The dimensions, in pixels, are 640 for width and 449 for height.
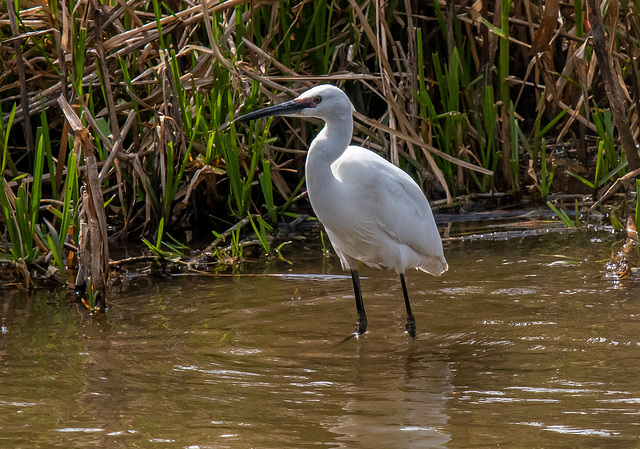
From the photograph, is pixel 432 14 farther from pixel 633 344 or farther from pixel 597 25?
pixel 633 344

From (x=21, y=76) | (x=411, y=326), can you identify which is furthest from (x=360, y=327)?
(x=21, y=76)

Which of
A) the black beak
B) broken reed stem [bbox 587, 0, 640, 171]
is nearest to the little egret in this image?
the black beak

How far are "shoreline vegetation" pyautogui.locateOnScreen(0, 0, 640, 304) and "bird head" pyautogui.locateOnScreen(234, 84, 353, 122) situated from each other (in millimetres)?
1152

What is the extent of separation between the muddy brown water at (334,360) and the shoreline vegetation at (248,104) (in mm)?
428

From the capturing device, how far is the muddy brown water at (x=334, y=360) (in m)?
2.37

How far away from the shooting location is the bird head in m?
3.33

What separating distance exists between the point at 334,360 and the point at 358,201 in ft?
2.53

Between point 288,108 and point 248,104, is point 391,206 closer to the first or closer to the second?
point 288,108

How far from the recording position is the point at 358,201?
363cm

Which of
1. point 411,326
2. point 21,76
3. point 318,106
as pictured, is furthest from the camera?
point 21,76

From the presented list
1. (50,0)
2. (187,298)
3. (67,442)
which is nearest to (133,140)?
(50,0)

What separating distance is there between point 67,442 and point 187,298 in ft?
5.88

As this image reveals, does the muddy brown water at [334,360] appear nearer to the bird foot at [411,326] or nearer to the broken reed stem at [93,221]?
the bird foot at [411,326]

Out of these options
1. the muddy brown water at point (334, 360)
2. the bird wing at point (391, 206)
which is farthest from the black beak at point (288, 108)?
the muddy brown water at point (334, 360)
